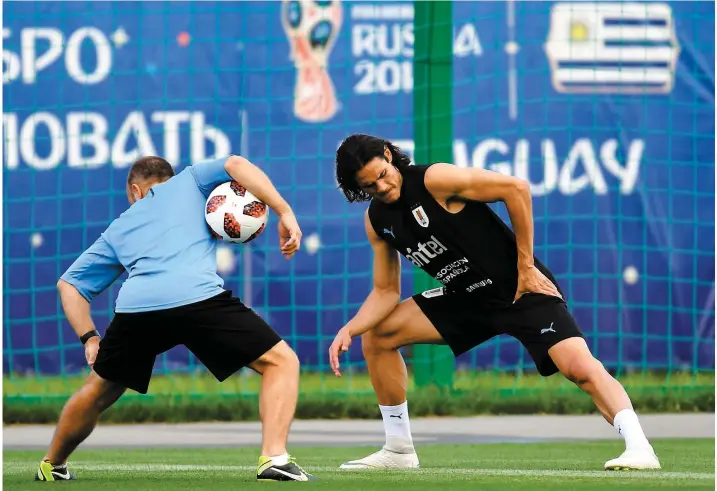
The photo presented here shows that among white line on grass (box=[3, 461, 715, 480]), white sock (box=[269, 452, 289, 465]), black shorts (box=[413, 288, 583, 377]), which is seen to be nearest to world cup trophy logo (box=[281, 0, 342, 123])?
white line on grass (box=[3, 461, 715, 480])

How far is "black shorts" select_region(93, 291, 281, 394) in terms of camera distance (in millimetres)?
5398

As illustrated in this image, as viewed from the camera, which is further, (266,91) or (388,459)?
(266,91)

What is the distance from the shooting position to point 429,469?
6066 millimetres

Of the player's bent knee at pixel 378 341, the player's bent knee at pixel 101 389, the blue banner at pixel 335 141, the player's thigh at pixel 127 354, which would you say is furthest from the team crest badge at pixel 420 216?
the blue banner at pixel 335 141

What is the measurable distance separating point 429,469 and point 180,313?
1317 mm

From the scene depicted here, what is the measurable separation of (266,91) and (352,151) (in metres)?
4.94

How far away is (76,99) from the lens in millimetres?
10461

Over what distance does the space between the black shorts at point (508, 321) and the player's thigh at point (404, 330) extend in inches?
1.1

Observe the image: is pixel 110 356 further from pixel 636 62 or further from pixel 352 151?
pixel 636 62

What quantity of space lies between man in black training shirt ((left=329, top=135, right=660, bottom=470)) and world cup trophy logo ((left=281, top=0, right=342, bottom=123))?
4.31 meters

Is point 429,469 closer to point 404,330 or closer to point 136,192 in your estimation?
point 404,330

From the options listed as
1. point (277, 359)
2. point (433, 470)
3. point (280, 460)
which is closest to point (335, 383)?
point (433, 470)

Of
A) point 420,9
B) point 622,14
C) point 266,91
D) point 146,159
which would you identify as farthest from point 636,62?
point 146,159

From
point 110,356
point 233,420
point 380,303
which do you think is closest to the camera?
point 110,356
